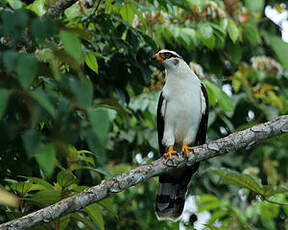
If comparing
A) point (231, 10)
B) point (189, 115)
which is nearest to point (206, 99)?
point (189, 115)

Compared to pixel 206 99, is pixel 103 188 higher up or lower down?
higher up

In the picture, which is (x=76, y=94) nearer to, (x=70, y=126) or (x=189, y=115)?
(x=70, y=126)

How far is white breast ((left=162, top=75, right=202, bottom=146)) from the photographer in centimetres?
369

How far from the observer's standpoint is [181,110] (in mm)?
3684

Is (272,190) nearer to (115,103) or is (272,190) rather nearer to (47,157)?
(115,103)

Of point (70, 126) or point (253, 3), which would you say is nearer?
point (70, 126)

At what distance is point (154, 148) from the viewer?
13.4 ft

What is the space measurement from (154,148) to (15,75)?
113 inches

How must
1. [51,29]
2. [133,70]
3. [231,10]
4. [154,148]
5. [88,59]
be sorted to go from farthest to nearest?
1. [231,10]
2. [154,148]
3. [133,70]
4. [88,59]
5. [51,29]

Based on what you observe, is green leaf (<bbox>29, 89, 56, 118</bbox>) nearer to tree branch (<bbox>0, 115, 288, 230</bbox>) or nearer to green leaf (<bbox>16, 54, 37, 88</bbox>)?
green leaf (<bbox>16, 54, 37, 88</bbox>)

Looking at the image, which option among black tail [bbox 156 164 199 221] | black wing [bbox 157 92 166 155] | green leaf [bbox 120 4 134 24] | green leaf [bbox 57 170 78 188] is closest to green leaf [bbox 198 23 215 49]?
black wing [bbox 157 92 166 155]

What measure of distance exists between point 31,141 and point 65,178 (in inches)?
53.0

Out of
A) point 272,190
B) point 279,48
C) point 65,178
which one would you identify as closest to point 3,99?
point 279,48

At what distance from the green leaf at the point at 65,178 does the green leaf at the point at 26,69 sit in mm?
1365
